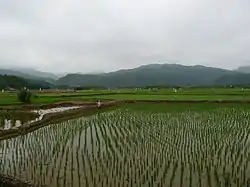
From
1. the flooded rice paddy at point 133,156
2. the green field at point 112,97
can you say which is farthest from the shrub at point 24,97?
the flooded rice paddy at point 133,156

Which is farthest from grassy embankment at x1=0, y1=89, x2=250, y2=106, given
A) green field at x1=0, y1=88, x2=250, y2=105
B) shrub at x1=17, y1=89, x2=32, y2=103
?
shrub at x1=17, y1=89, x2=32, y2=103

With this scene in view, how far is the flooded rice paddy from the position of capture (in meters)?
9.35

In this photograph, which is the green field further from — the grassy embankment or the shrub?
the shrub

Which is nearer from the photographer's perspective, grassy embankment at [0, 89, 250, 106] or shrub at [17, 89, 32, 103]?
shrub at [17, 89, 32, 103]

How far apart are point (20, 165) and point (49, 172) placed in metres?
1.46

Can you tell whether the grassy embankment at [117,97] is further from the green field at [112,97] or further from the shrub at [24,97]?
the shrub at [24,97]

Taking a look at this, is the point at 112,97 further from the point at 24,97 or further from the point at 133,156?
the point at 133,156

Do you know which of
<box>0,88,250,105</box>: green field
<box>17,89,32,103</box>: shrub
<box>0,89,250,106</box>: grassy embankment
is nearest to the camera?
<box>17,89,32,103</box>: shrub

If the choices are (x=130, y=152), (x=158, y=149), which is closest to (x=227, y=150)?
(x=158, y=149)

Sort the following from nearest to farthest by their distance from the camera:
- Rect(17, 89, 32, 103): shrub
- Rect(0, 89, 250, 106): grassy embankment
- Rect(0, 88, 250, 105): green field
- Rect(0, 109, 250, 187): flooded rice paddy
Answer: Rect(0, 109, 250, 187): flooded rice paddy < Rect(17, 89, 32, 103): shrub < Rect(0, 89, 250, 106): grassy embankment < Rect(0, 88, 250, 105): green field

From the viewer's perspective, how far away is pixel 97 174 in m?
9.81

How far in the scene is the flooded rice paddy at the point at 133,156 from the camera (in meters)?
9.35

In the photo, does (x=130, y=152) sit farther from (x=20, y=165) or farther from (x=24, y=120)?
(x=24, y=120)

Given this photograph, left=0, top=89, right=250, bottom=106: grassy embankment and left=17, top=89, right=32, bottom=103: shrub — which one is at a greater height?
→ left=17, top=89, right=32, bottom=103: shrub
